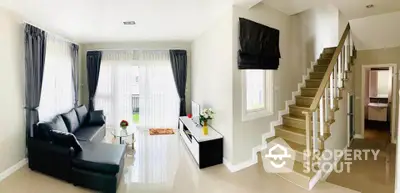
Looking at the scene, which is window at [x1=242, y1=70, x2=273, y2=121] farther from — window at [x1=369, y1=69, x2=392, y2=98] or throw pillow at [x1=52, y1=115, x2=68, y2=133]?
window at [x1=369, y1=69, x2=392, y2=98]

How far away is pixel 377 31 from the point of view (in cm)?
486

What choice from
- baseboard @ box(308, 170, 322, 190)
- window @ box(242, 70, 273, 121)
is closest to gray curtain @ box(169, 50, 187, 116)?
window @ box(242, 70, 273, 121)

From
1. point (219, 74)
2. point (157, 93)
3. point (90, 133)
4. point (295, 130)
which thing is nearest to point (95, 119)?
point (90, 133)

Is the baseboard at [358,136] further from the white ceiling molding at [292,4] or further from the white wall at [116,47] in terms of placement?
the white wall at [116,47]

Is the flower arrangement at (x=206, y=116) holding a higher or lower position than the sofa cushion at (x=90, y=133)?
higher

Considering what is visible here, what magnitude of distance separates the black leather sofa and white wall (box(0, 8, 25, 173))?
0.96ft

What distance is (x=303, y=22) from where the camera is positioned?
16.5ft

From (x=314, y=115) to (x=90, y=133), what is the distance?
4077 millimetres

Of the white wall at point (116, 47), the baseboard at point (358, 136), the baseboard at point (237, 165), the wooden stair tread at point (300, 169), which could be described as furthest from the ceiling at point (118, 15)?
Result: the baseboard at point (358, 136)

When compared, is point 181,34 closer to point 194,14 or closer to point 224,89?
point 194,14

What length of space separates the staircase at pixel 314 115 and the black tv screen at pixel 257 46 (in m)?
0.88

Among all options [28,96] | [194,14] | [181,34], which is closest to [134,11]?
[194,14]

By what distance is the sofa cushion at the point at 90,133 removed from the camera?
4261mm

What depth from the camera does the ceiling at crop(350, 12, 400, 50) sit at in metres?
4.50
